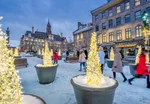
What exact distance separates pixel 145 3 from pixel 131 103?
2510cm

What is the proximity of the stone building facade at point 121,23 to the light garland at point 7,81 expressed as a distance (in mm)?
25539

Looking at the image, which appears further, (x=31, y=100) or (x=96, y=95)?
(x=96, y=95)

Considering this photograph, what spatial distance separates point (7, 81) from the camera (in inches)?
83.9

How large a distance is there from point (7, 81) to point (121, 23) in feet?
96.5

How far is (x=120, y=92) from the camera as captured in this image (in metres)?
5.57

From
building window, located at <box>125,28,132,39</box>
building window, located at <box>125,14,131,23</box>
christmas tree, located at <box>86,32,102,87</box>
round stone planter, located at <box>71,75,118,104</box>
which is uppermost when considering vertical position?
building window, located at <box>125,14,131,23</box>

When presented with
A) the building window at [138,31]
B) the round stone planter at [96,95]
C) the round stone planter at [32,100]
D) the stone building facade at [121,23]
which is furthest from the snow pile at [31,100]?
the building window at [138,31]

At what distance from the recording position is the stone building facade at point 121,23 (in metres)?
25.0

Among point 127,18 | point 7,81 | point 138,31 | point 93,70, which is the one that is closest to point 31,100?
point 7,81

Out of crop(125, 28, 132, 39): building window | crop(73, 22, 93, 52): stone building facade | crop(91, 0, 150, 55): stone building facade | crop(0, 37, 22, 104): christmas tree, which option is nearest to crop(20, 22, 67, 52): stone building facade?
crop(73, 22, 93, 52): stone building facade

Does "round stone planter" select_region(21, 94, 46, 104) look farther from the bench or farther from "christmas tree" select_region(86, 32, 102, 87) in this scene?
the bench

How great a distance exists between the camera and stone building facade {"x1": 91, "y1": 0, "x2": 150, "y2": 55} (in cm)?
2497

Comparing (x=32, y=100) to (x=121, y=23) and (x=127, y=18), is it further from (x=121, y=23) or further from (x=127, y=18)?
(x=121, y=23)

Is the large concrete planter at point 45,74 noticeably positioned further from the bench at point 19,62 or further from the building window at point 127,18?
the building window at point 127,18
